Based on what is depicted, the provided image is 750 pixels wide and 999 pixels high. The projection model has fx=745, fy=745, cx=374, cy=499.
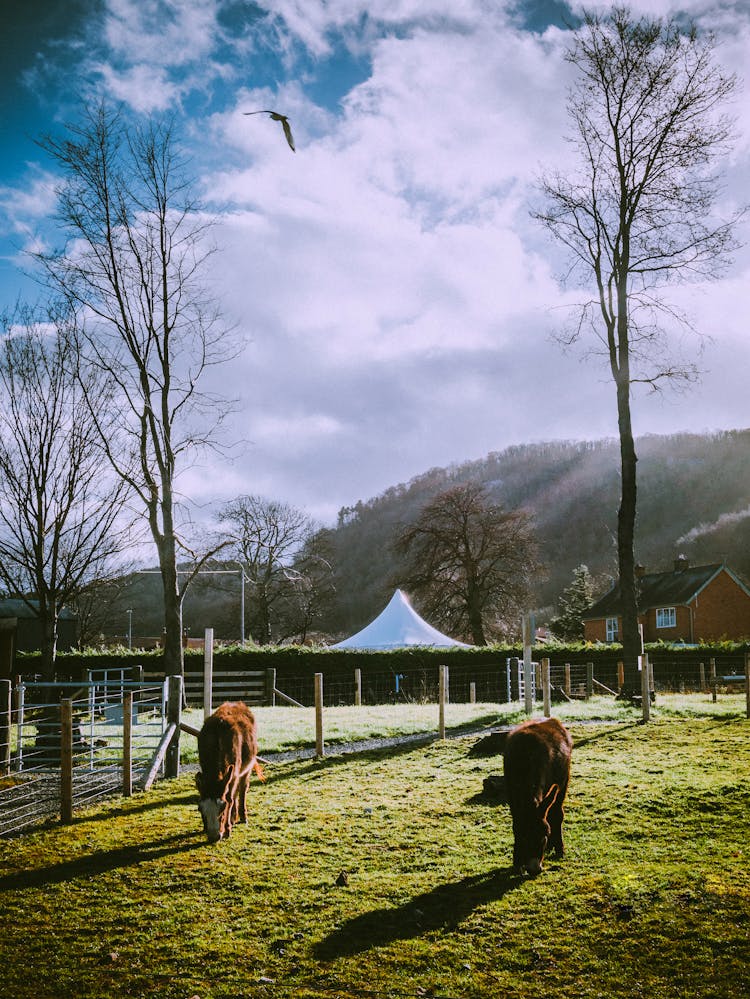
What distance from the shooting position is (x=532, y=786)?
599cm

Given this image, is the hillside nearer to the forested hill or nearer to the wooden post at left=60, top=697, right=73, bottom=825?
the forested hill

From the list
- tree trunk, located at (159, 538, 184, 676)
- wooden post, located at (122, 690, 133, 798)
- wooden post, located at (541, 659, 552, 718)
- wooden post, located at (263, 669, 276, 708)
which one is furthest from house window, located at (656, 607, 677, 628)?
wooden post, located at (122, 690, 133, 798)

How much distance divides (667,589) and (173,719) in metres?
45.1

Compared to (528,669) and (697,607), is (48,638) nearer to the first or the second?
(528,669)

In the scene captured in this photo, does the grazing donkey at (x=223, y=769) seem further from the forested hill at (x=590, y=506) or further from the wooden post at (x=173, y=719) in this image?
the forested hill at (x=590, y=506)

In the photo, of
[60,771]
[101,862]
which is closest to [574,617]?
[60,771]

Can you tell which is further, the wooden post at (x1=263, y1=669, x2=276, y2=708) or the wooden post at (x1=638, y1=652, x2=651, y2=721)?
the wooden post at (x1=263, y1=669, x2=276, y2=708)

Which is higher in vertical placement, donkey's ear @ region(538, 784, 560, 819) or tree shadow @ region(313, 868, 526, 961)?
donkey's ear @ region(538, 784, 560, 819)

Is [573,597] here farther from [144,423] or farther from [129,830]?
[129,830]

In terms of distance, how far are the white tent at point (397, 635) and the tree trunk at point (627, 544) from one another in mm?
11434

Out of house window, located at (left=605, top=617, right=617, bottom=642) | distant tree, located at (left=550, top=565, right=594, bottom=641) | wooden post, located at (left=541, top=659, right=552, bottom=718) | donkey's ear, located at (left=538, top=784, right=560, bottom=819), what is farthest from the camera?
distant tree, located at (left=550, top=565, right=594, bottom=641)

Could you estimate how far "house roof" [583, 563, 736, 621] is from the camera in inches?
1852

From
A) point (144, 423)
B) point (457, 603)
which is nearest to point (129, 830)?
point (144, 423)

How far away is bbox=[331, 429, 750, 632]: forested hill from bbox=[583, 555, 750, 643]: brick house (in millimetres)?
24840
